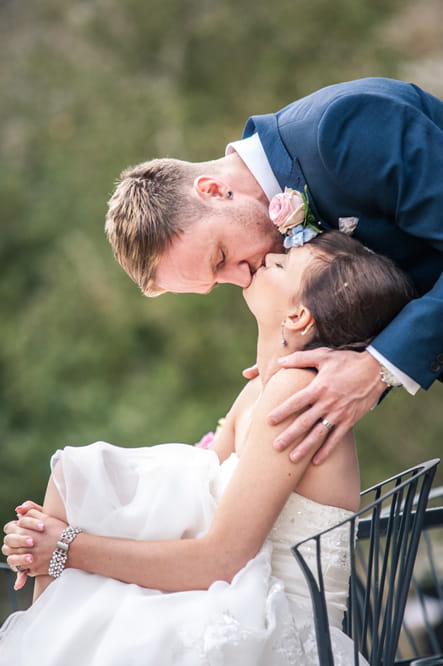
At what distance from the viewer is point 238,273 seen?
2160mm

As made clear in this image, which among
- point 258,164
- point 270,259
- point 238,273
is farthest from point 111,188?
point 270,259

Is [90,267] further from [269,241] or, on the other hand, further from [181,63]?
[269,241]

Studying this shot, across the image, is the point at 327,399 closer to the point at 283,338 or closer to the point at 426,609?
the point at 283,338

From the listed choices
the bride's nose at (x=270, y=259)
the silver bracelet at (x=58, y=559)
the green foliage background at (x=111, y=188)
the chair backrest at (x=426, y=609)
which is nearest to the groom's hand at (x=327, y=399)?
the bride's nose at (x=270, y=259)

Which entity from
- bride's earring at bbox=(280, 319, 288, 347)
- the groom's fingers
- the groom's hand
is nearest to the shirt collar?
bride's earring at bbox=(280, 319, 288, 347)

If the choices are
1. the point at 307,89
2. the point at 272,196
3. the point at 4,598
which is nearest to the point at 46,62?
the point at 307,89

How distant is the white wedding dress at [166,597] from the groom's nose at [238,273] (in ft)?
1.71

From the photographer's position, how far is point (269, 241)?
2.20 m

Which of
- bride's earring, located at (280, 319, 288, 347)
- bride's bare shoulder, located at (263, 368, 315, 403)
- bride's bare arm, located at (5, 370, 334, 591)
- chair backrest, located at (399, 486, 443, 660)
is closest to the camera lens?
bride's bare arm, located at (5, 370, 334, 591)

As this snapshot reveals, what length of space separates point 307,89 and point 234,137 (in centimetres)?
90

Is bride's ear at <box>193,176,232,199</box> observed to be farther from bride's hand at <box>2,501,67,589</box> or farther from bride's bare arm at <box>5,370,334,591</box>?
bride's hand at <box>2,501,67,589</box>

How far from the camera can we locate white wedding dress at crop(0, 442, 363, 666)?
1542mm

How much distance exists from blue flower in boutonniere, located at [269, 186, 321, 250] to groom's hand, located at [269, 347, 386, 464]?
1.06 ft

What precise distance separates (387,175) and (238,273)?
0.50 meters
